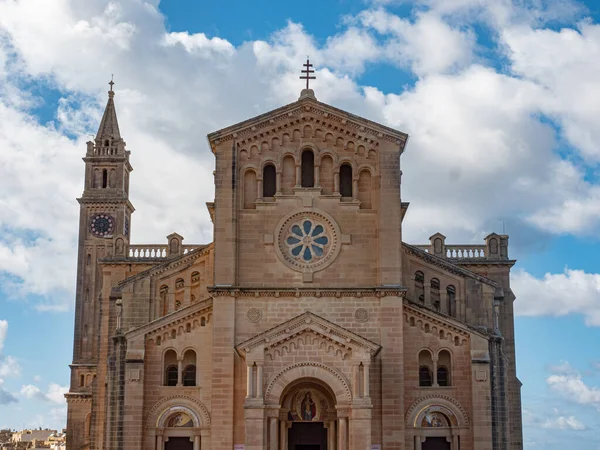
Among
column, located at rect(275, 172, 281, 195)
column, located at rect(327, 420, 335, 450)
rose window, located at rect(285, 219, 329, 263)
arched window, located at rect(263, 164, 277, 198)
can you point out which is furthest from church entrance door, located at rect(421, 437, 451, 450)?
arched window, located at rect(263, 164, 277, 198)

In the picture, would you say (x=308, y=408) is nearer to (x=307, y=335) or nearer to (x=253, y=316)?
(x=307, y=335)

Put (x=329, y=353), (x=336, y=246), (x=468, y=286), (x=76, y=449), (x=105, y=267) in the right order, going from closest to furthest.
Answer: (x=329, y=353) → (x=336, y=246) → (x=468, y=286) → (x=105, y=267) → (x=76, y=449)

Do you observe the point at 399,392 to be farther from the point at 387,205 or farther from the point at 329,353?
the point at 387,205

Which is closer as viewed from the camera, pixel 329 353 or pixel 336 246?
pixel 329 353

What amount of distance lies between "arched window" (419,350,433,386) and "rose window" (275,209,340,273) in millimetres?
6652

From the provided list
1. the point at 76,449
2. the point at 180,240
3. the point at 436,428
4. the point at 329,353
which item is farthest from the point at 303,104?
the point at 76,449

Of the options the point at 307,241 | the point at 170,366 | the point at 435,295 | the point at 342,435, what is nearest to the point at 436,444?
the point at 342,435

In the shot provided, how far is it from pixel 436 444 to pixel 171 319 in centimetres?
1457

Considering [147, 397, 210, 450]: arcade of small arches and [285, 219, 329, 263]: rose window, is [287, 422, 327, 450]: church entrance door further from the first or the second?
[285, 219, 329, 263]: rose window

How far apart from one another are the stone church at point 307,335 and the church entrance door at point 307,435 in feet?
0.23

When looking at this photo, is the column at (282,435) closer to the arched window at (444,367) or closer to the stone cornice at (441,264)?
the arched window at (444,367)

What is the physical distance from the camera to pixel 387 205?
174ft

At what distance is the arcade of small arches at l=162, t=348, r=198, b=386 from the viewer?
5206cm

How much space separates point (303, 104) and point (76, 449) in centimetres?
4686
